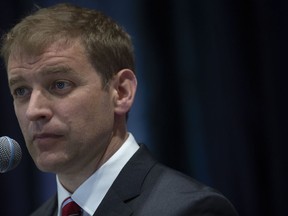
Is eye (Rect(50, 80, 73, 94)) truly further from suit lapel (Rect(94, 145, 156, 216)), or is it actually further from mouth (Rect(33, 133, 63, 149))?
suit lapel (Rect(94, 145, 156, 216))

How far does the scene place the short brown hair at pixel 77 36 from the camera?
5.19ft

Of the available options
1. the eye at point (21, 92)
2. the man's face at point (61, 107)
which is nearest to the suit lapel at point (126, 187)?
the man's face at point (61, 107)

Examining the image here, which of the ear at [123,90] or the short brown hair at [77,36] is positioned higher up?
the short brown hair at [77,36]

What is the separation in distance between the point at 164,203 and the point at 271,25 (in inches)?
43.3

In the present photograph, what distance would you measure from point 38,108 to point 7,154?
203 millimetres

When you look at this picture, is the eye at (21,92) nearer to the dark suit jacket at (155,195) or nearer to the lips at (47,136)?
the lips at (47,136)

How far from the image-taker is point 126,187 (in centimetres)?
156

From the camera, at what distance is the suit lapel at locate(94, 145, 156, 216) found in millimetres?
1514

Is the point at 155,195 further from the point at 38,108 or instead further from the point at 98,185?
the point at 38,108

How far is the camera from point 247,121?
226cm

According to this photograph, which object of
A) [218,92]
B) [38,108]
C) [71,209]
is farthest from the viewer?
[218,92]

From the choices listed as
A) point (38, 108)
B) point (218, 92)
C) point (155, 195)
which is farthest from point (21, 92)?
point (218, 92)

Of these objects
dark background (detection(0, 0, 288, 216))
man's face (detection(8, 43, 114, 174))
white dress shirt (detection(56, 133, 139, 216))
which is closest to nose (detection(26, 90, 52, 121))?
man's face (detection(8, 43, 114, 174))

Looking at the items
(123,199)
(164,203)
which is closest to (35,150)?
(123,199)
